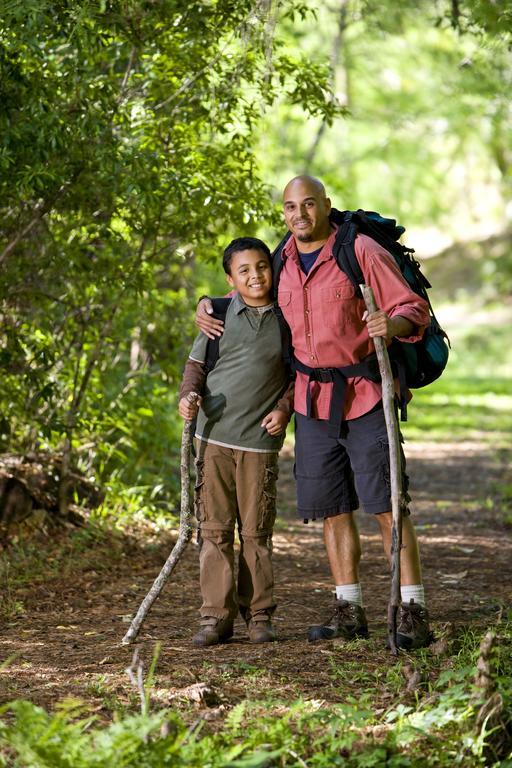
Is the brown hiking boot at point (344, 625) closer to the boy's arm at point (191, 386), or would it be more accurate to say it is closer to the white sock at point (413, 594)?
the white sock at point (413, 594)

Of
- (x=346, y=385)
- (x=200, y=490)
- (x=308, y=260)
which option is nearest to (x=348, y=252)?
(x=308, y=260)

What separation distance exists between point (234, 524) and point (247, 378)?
2.51 feet

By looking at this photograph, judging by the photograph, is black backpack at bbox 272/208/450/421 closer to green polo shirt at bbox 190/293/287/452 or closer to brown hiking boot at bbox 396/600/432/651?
green polo shirt at bbox 190/293/287/452

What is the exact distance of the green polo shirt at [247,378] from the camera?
5477 mm

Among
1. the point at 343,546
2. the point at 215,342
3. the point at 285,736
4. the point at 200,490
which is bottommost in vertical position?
the point at 285,736

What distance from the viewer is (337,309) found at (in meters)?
5.18

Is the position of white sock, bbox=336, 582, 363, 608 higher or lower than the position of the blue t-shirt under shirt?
lower

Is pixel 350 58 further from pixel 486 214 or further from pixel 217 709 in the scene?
pixel 486 214

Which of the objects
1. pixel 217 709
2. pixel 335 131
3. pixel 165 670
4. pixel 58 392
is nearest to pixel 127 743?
pixel 217 709

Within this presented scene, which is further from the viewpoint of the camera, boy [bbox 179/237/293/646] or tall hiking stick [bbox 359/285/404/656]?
boy [bbox 179/237/293/646]

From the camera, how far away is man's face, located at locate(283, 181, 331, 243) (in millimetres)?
5238

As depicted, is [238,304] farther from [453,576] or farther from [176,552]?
[453,576]

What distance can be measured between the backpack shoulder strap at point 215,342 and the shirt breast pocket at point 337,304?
2.05 ft

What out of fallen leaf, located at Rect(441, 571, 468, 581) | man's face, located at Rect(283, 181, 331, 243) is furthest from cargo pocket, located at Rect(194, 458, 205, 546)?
fallen leaf, located at Rect(441, 571, 468, 581)
